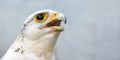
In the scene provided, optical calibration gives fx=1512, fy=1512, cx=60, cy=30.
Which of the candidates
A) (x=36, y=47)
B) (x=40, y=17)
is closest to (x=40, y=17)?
(x=40, y=17)

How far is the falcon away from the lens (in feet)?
92.3

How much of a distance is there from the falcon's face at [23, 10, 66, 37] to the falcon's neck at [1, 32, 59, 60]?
0.13 meters

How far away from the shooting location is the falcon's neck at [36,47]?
28141 millimetres

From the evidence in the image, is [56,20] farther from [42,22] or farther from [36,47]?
[36,47]

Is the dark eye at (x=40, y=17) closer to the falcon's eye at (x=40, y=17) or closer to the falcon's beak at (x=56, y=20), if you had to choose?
the falcon's eye at (x=40, y=17)

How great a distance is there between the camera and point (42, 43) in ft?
92.4

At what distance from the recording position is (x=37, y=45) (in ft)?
92.5

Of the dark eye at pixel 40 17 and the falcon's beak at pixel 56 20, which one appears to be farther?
the dark eye at pixel 40 17

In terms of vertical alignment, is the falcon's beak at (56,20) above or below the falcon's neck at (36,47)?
above

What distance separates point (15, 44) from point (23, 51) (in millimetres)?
245

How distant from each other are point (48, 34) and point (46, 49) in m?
0.28

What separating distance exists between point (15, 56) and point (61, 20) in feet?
3.64

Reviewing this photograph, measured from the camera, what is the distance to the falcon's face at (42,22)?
2828 cm

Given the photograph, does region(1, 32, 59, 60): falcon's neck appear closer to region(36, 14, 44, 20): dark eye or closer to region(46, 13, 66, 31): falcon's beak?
region(46, 13, 66, 31): falcon's beak
